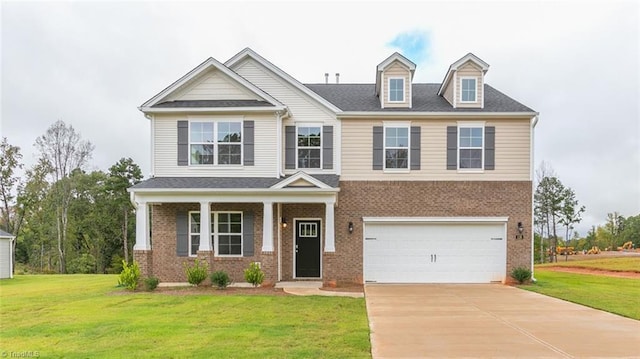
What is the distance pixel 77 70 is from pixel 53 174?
1321 cm

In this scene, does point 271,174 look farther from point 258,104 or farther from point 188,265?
point 188,265

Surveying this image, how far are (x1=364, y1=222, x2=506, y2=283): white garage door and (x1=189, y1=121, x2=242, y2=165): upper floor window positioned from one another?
5.29 metres

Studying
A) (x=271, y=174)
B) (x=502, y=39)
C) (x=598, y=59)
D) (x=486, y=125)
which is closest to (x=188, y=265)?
(x=271, y=174)

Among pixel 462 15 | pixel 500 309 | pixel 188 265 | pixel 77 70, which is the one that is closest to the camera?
pixel 500 309

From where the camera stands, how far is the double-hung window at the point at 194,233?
564 inches

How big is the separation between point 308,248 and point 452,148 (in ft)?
20.3

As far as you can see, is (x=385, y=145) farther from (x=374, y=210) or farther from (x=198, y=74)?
(x=198, y=74)

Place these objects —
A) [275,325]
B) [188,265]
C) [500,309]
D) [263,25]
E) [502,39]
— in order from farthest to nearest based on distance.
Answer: [502,39] < [263,25] < [188,265] < [500,309] < [275,325]

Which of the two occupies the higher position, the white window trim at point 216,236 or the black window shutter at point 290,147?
the black window shutter at point 290,147

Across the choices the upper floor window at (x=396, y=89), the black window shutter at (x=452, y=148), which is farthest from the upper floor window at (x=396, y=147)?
the black window shutter at (x=452, y=148)

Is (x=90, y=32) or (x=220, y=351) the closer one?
(x=220, y=351)

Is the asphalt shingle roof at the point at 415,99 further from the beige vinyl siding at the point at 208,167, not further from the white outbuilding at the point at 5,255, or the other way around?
the white outbuilding at the point at 5,255

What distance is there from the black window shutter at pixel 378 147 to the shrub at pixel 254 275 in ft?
17.5

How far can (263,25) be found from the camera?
677 inches
